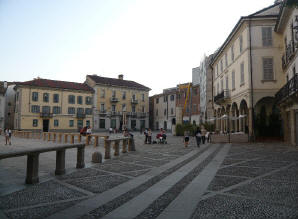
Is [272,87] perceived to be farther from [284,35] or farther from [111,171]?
[111,171]

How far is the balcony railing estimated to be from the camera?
14.0 m

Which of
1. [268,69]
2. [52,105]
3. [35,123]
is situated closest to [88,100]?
[52,105]

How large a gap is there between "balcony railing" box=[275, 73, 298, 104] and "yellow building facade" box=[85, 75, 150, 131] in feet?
121

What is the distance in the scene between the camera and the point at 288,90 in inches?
624

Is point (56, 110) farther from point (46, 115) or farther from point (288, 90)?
point (288, 90)

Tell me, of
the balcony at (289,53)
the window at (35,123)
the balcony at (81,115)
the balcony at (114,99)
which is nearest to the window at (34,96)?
the window at (35,123)

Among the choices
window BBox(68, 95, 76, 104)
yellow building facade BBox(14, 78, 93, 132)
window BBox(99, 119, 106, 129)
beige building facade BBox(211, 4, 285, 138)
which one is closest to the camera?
beige building facade BBox(211, 4, 285, 138)

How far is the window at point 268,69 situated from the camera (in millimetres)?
20641

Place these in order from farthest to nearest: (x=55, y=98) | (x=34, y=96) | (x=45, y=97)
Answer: (x=55, y=98) → (x=45, y=97) → (x=34, y=96)

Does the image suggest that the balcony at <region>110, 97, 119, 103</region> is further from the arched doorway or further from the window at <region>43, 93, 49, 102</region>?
the arched doorway

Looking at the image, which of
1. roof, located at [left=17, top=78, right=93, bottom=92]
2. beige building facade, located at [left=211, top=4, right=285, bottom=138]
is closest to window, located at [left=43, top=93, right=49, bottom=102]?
roof, located at [left=17, top=78, right=93, bottom=92]

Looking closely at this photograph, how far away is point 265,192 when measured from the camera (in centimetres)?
485

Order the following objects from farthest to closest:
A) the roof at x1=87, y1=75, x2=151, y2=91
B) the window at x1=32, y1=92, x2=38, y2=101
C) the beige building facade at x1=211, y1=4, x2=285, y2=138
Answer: the roof at x1=87, y1=75, x2=151, y2=91
the window at x1=32, y1=92, x2=38, y2=101
the beige building facade at x1=211, y1=4, x2=285, y2=138

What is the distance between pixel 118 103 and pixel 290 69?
4296cm
